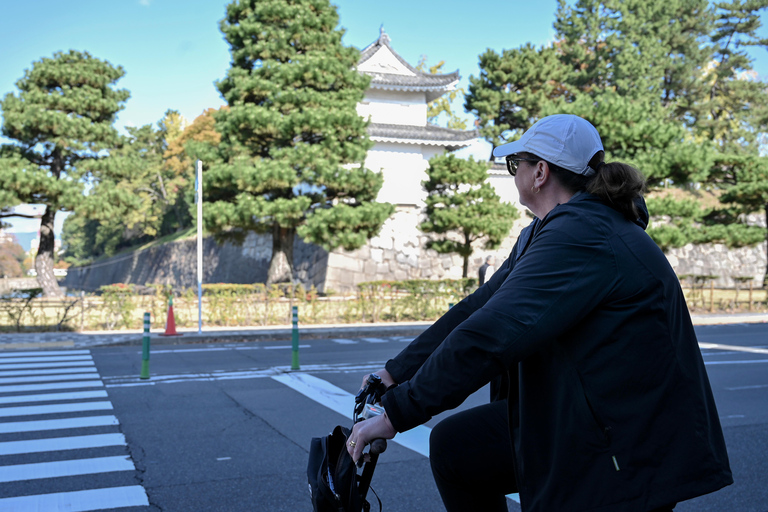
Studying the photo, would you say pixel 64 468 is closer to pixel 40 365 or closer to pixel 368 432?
pixel 368 432

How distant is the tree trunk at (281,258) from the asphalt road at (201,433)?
11598mm

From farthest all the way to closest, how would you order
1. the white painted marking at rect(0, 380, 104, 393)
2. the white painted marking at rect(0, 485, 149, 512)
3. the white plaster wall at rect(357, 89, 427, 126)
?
1. the white plaster wall at rect(357, 89, 427, 126)
2. the white painted marking at rect(0, 380, 104, 393)
3. the white painted marking at rect(0, 485, 149, 512)

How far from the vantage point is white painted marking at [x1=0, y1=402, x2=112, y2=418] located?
667cm

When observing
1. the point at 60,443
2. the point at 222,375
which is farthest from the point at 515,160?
the point at 222,375

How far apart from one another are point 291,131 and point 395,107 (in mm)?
12359

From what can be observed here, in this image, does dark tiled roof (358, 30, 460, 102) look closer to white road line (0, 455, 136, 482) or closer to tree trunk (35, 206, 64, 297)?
tree trunk (35, 206, 64, 297)

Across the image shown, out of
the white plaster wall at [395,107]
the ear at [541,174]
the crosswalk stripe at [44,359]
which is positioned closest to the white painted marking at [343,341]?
the crosswalk stripe at [44,359]

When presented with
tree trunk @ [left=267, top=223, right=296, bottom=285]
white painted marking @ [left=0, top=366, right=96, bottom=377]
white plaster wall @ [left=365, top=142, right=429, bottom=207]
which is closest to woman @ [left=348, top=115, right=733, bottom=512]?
white painted marking @ [left=0, top=366, right=96, bottom=377]

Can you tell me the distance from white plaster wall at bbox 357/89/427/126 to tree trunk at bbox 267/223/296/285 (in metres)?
A: 10.8

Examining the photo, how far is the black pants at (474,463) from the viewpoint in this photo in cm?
212

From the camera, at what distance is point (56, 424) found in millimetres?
6215

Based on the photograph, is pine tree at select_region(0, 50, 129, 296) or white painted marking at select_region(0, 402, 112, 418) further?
pine tree at select_region(0, 50, 129, 296)

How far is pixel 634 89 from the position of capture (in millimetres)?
33812

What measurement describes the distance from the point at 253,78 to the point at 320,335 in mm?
9468
